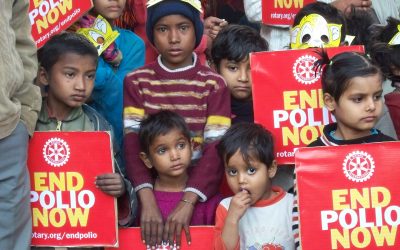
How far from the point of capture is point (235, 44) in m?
5.09

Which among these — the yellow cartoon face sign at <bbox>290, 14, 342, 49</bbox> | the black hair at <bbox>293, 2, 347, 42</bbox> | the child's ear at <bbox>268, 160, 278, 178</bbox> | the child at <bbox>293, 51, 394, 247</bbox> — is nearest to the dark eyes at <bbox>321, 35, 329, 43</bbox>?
the yellow cartoon face sign at <bbox>290, 14, 342, 49</bbox>

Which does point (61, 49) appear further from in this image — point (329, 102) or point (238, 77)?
point (329, 102)

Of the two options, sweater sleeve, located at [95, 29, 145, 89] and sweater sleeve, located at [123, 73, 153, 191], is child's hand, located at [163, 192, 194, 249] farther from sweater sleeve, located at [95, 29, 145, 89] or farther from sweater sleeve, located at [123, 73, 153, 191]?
sweater sleeve, located at [95, 29, 145, 89]

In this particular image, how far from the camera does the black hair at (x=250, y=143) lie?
4301mm

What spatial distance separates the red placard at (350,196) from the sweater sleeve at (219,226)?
424mm

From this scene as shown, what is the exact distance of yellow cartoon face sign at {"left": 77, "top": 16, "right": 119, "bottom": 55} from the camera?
508 centimetres

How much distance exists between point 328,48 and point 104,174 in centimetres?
132

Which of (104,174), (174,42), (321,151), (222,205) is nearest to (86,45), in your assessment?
(174,42)

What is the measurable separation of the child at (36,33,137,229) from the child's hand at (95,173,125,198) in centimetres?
26

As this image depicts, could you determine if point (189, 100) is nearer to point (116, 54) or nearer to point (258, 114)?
point (258, 114)

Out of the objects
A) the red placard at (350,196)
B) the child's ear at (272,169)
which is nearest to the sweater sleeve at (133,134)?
the child's ear at (272,169)

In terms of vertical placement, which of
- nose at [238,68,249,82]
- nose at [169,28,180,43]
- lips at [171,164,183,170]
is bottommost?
lips at [171,164,183,170]

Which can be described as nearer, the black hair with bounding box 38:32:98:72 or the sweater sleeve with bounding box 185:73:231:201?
the sweater sleeve with bounding box 185:73:231:201

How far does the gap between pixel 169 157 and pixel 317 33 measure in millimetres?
1107
